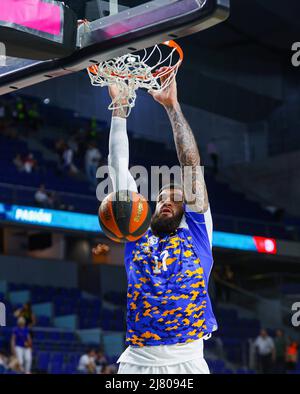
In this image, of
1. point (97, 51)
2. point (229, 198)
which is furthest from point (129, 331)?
point (229, 198)

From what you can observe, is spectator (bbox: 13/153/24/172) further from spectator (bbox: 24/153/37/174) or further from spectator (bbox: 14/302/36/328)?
spectator (bbox: 14/302/36/328)

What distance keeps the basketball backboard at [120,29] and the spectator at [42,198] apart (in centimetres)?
1131

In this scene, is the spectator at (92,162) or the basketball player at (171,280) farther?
the spectator at (92,162)

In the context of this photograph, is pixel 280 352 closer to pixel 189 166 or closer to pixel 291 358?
pixel 291 358

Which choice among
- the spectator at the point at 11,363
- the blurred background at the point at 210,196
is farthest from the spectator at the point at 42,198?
the spectator at the point at 11,363

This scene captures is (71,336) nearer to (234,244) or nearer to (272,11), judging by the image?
(234,244)

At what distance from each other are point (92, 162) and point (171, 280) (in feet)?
49.1

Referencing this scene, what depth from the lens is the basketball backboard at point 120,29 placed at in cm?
414

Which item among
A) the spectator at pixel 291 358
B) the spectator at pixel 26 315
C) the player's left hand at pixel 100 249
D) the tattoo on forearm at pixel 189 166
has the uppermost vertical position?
the spectator at pixel 26 315

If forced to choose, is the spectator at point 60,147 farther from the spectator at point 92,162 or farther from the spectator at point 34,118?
the spectator at point 34,118

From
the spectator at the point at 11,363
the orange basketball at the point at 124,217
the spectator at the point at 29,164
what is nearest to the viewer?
the orange basketball at the point at 124,217

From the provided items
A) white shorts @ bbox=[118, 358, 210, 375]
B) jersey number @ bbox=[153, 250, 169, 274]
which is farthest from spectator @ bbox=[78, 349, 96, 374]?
jersey number @ bbox=[153, 250, 169, 274]

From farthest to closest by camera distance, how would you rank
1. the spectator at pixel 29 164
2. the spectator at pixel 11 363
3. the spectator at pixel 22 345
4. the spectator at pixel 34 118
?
the spectator at pixel 34 118
the spectator at pixel 29 164
the spectator at pixel 22 345
the spectator at pixel 11 363

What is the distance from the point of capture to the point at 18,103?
20.3 meters
